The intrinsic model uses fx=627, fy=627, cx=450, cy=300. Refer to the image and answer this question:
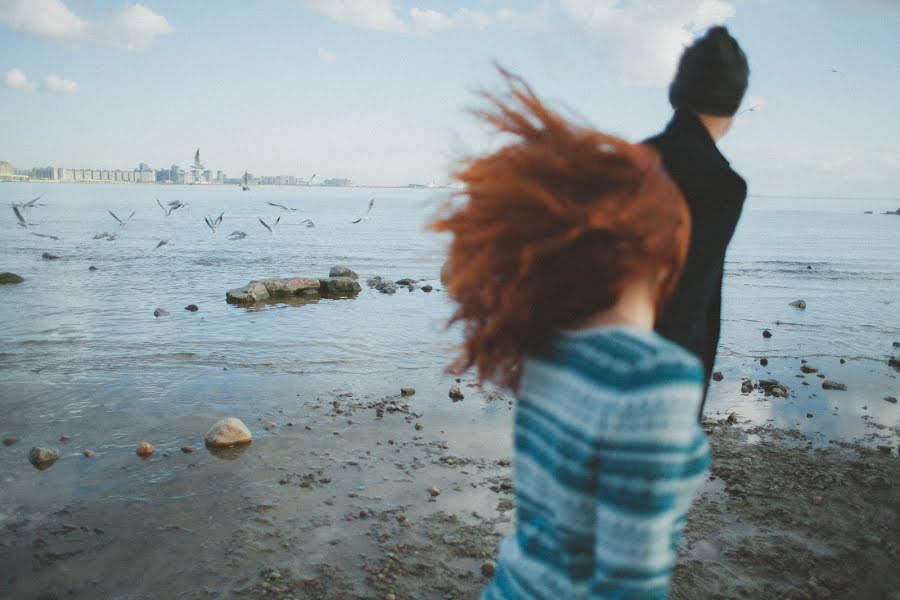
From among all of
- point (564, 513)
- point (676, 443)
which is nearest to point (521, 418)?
point (564, 513)

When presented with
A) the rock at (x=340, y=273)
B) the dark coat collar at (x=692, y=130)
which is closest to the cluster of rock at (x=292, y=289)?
the rock at (x=340, y=273)

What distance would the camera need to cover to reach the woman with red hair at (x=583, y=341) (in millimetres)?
1061

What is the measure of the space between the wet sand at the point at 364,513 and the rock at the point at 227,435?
177mm

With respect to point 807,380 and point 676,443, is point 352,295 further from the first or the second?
point 676,443

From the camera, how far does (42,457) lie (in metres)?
6.84

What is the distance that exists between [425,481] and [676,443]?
5753 mm

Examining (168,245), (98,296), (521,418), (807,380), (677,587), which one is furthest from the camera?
(168,245)

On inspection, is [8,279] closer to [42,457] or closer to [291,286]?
[291,286]

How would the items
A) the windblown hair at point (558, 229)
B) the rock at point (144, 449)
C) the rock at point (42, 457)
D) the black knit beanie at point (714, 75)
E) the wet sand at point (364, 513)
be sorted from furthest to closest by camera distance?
the rock at point (144, 449) → the rock at point (42, 457) → the wet sand at point (364, 513) → the black knit beanie at point (714, 75) → the windblown hair at point (558, 229)

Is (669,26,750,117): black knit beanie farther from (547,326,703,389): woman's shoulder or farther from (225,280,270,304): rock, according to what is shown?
(225,280,270,304): rock

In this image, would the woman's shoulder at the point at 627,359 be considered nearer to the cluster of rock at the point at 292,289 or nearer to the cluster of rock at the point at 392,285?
the cluster of rock at the point at 292,289

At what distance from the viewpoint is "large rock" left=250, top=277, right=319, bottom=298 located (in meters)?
18.6

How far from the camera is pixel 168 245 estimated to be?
3500cm

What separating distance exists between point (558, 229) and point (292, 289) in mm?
18378
